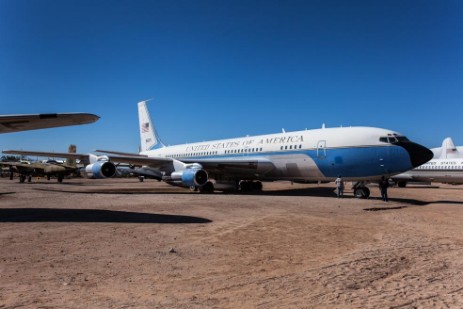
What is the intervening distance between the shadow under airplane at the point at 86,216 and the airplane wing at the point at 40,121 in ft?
8.90

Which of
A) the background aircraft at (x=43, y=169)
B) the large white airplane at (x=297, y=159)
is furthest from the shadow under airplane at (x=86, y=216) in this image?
the background aircraft at (x=43, y=169)

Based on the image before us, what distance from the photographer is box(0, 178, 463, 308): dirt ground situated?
4301mm

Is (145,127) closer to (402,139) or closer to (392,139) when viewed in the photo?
(392,139)

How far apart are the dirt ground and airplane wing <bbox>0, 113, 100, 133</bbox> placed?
111 inches

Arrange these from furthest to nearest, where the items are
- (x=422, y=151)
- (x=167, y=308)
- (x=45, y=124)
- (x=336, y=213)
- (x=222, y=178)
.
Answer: (x=222, y=178) < (x=422, y=151) < (x=336, y=213) < (x=45, y=124) < (x=167, y=308)

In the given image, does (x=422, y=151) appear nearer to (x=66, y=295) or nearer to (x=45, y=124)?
(x=45, y=124)

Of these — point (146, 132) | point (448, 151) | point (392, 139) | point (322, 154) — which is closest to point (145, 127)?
point (146, 132)

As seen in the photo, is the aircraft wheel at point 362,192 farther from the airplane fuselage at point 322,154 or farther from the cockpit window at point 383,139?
the cockpit window at point 383,139

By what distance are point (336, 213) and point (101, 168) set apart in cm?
1400

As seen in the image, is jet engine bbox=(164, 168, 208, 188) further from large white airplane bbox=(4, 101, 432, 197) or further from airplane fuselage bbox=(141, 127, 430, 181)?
airplane fuselage bbox=(141, 127, 430, 181)

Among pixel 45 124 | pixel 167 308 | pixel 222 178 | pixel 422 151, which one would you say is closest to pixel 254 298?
pixel 167 308

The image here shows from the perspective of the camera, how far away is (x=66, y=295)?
4.31m

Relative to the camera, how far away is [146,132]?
3594 centimetres

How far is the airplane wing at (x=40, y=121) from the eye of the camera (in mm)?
10680
